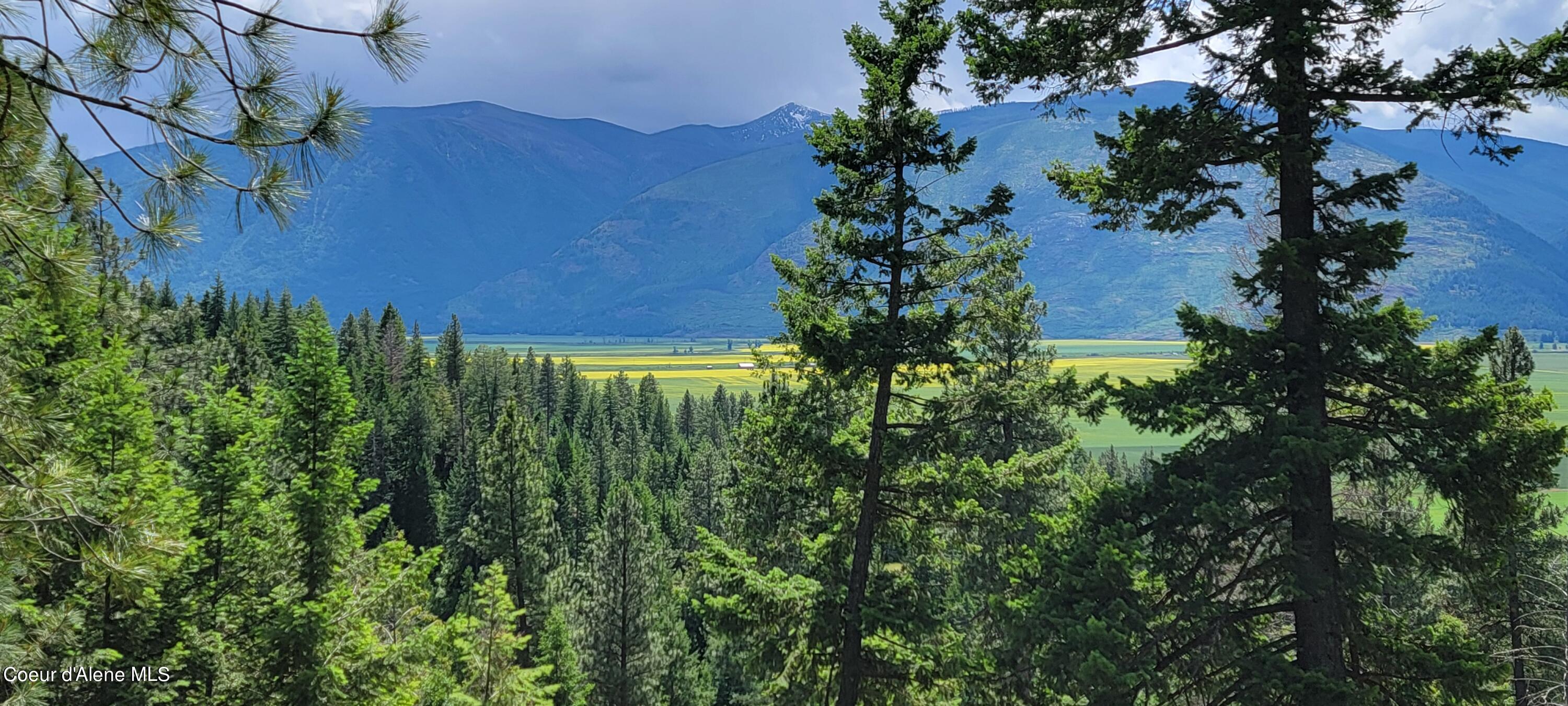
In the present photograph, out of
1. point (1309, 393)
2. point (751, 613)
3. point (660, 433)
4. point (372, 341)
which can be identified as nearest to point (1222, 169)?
point (1309, 393)

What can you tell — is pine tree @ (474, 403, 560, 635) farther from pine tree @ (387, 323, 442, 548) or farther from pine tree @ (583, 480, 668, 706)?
pine tree @ (387, 323, 442, 548)

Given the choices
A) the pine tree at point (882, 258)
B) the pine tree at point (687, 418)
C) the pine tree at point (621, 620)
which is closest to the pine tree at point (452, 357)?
the pine tree at point (687, 418)

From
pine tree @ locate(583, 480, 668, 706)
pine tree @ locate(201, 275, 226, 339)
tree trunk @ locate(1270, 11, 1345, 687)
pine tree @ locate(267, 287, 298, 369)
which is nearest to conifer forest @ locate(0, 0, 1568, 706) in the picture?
→ tree trunk @ locate(1270, 11, 1345, 687)

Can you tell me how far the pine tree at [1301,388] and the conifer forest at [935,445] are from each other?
0.04m

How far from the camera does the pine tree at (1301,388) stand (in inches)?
266

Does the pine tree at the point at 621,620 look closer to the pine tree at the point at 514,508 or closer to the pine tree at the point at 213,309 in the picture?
the pine tree at the point at 514,508

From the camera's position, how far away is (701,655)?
126ft

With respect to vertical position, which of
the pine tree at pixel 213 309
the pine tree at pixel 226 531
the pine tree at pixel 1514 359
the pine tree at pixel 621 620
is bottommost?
the pine tree at pixel 621 620

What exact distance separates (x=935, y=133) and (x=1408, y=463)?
248 inches

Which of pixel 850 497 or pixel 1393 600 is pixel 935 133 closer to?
pixel 850 497

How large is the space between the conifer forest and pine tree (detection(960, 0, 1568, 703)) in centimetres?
4

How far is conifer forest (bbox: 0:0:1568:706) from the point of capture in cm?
432

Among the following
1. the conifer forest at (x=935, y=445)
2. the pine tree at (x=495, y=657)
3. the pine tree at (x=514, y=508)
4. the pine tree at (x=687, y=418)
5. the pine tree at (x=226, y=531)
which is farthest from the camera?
the pine tree at (x=687, y=418)

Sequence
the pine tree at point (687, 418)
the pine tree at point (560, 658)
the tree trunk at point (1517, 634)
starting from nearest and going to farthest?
the tree trunk at point (1517, 634) → the pine tree at point (560, 658) → the pine tree at point (687, 418)
